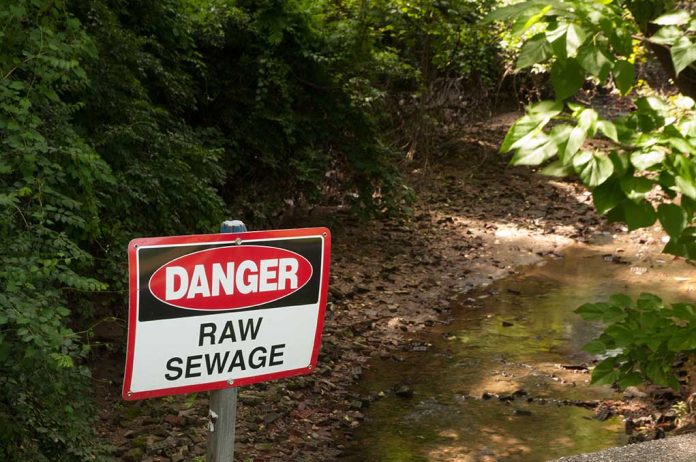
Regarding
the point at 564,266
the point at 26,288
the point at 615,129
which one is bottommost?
the point at 564,266

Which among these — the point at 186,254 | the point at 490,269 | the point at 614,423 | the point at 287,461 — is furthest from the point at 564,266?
the point at 186,254

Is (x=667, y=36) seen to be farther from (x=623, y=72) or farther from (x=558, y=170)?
(x=558, y=170)

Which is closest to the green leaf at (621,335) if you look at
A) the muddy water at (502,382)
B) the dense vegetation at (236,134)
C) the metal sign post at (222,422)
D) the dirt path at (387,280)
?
the dense vegetation at (236,134)

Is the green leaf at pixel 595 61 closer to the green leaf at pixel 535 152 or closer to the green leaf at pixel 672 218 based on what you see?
the green leaf at pixel 535 152

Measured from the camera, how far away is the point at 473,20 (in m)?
14.0

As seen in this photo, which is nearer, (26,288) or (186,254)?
(186,254)

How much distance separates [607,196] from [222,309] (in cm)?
114

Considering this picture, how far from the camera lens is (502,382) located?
24.0 feet

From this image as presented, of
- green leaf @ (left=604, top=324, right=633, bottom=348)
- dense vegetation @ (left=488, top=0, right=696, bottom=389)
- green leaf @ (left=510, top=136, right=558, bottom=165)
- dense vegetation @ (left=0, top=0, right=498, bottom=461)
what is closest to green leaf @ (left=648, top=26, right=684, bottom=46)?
dense vegetation @ (left=488, top=0, right=696, bottom=389)

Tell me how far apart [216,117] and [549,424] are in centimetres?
467

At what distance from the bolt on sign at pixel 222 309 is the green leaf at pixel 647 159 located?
86 centimetres

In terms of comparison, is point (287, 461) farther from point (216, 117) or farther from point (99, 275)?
point (216, 117)

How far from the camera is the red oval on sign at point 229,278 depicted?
2074mm

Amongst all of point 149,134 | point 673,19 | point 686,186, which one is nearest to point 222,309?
point 686,186
